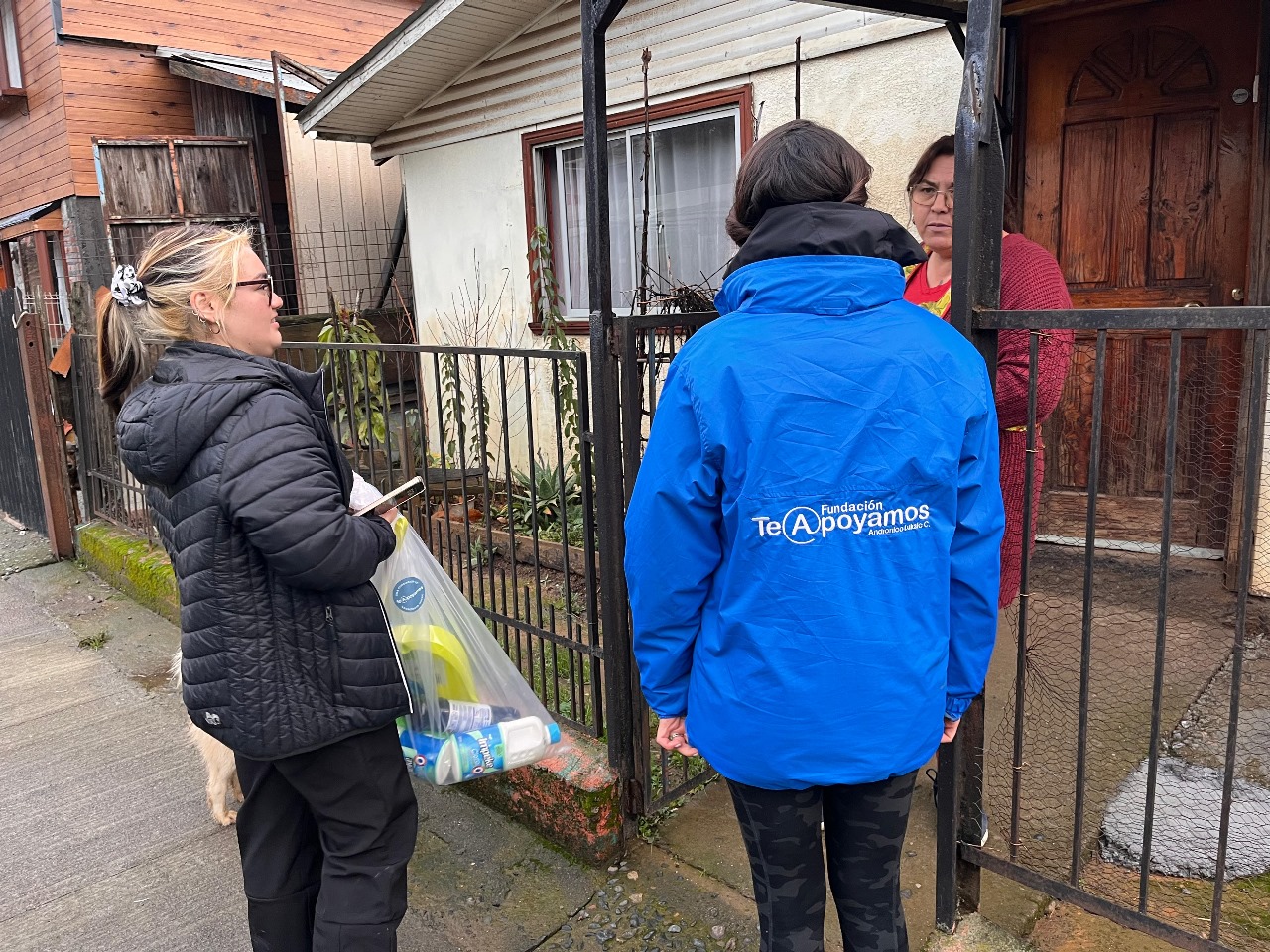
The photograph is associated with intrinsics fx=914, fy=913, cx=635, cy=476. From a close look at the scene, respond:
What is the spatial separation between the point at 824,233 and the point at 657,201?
499 centimetres

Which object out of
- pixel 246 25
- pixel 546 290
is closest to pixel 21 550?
pixel 546 290

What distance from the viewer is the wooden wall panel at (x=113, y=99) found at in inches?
391

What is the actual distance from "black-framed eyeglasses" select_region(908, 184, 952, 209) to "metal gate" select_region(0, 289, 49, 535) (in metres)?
5.57

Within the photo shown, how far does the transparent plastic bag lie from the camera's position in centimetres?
216

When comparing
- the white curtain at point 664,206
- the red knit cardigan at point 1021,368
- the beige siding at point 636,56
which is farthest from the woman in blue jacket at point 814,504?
the white curtain at point 664,206

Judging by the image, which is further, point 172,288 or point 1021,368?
point 1021,368

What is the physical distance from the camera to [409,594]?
2.16 meters

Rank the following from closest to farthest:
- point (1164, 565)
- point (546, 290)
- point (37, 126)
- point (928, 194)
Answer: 1. point (1164, 565)
2. point (928, 194)
3. point (546, 290)
4. point (37, 126)

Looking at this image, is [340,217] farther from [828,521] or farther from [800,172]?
[828,521]

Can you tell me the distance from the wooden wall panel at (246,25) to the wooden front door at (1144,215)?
968cm

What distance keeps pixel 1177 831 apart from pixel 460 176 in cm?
642

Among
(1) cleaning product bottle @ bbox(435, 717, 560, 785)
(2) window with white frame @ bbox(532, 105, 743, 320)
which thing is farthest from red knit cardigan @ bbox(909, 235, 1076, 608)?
(2) window with white frame @ bbox(532, 105, 743, 320)

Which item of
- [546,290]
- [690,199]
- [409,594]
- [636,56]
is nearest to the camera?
[409,594]

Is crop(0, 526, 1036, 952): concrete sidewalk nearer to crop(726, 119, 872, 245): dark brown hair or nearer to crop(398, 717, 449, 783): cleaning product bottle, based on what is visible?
crop(398, 717, 449, 783): cleaning product bottle
